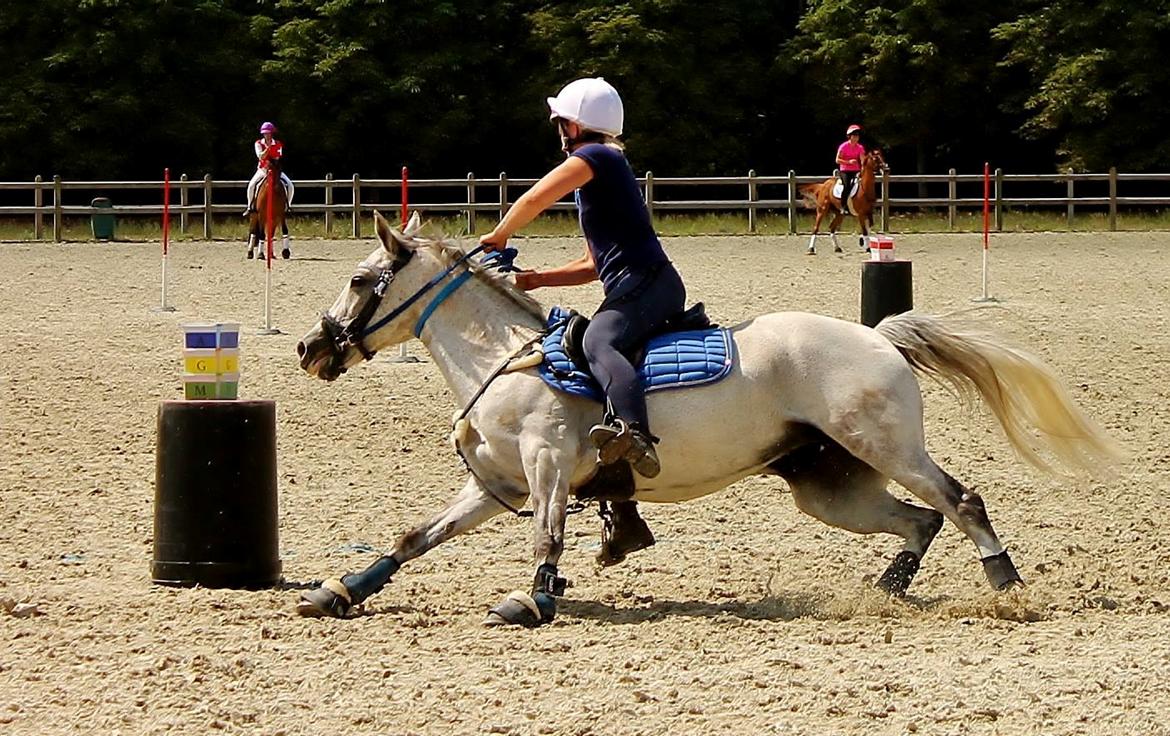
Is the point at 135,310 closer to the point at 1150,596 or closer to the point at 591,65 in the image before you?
the point at 1150,596

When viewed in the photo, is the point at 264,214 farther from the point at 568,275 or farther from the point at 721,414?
the point at 721,414

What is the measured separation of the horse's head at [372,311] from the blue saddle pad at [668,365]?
0.71 meters

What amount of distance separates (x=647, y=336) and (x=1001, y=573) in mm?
1595

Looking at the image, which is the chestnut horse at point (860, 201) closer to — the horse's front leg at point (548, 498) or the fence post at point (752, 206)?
the fence post at point (752, 206)

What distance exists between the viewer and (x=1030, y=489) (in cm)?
1045

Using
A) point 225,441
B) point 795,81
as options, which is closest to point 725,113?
Result: point 795,81

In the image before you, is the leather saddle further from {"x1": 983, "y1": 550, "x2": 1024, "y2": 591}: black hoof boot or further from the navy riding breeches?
{"x1": 983, "y1": 550, "x2": 1024, "y2": 591}: black hoof boot

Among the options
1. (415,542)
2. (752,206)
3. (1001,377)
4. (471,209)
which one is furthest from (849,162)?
(415,542)

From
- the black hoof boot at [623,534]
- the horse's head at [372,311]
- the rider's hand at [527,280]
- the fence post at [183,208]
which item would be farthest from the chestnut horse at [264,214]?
the black hoof boot at [623,534]

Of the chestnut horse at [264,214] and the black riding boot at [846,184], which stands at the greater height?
the black riding boot at [846,184]

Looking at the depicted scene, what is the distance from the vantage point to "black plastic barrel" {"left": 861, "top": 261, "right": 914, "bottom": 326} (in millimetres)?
15281

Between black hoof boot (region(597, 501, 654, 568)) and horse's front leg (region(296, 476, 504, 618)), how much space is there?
1.76 feet

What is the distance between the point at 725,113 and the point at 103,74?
14.6 metres

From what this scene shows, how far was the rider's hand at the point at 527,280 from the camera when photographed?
310 inches
